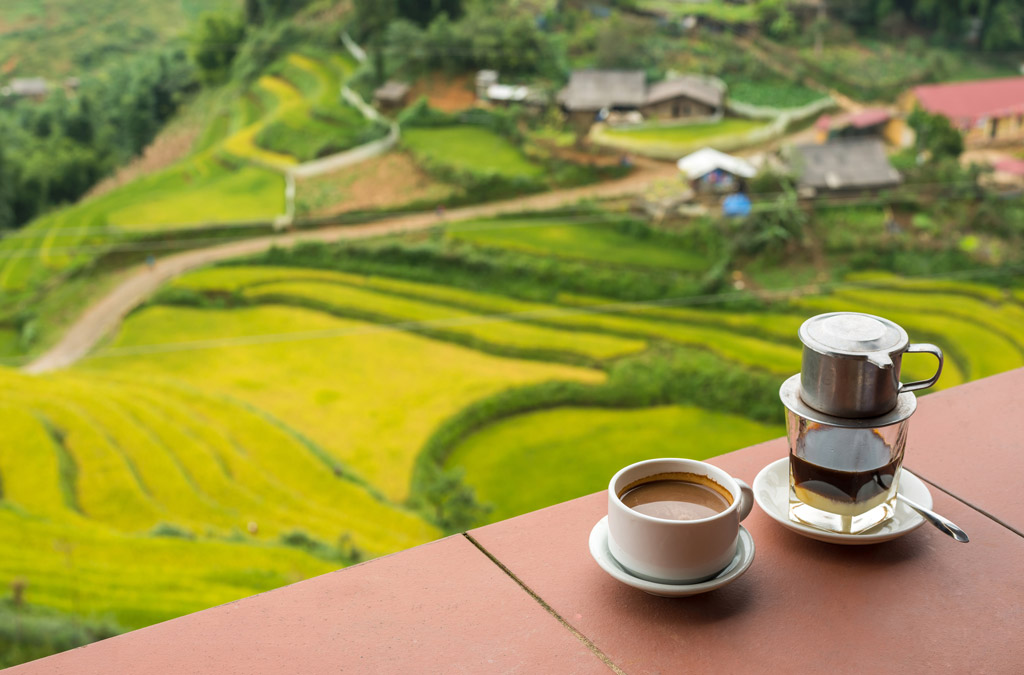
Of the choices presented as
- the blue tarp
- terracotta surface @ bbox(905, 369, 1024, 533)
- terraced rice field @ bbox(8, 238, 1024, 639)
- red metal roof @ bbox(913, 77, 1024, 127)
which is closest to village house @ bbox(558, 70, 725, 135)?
the blue tarp

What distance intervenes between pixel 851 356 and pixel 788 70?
15020mm

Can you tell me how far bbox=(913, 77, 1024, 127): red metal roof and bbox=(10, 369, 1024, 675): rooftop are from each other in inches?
573

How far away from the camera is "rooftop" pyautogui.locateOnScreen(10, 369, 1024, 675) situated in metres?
0.80

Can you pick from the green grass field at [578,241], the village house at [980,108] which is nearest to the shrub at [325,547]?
the green grass field at [578,241]

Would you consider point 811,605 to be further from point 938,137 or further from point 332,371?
point 938,137

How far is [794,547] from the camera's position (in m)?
0.93

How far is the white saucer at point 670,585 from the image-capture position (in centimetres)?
83

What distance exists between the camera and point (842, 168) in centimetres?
1288

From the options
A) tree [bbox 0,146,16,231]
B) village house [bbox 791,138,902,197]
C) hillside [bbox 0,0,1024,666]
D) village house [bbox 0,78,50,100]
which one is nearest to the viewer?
hillside [bbox 0,0,1024,666]

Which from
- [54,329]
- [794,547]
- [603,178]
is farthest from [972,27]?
[794,547]

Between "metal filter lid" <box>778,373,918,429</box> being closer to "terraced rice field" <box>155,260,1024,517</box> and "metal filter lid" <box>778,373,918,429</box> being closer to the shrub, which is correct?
the shrub

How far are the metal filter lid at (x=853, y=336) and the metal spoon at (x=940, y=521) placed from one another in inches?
6.7

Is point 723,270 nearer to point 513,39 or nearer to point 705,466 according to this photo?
point 513,39

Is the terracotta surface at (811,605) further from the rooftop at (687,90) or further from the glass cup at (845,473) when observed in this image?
the rooftop at (687,90)
